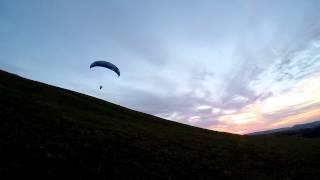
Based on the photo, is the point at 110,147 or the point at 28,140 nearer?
the point at 28,140

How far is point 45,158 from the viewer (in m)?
15.2

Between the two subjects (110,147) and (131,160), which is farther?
(110,147)

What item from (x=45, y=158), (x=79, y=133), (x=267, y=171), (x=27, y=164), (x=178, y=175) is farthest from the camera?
(x=79, y=133)

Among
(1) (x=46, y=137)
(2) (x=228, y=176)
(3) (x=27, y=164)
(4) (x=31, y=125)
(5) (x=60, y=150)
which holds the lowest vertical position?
(2) (x=228, y=176)

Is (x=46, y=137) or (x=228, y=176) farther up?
(x=46, y=137)

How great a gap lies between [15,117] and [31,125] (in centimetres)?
291

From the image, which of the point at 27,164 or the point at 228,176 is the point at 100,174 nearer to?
the point at 27,164

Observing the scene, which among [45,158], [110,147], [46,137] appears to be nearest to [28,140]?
[46,137]

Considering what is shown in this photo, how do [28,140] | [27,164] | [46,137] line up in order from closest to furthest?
[27,164] → [28,140] → [46,137]

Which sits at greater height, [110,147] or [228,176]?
[110,147]

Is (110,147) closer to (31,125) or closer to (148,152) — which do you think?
(148,152)

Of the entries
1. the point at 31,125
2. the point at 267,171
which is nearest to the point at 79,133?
the point at 31,125

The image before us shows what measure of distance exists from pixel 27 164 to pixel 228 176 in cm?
1175

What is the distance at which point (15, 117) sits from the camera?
82.7 ft
